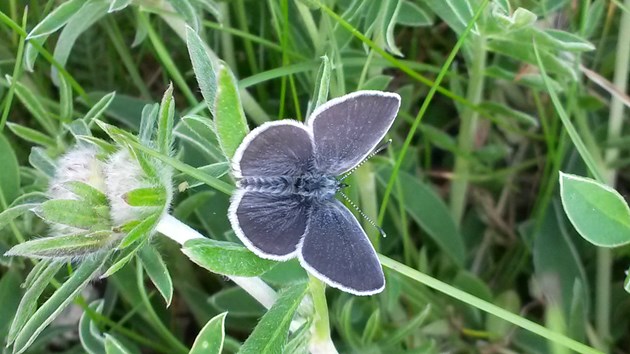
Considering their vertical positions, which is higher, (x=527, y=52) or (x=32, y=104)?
(x=527, y=52)

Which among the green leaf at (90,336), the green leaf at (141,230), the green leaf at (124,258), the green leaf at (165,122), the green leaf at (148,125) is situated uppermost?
the green leaf at (165,122)

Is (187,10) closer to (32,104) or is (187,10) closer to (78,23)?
(78,23)

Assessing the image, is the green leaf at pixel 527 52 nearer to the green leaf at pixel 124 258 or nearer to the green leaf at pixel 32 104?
the green leaf at pixel 124 258

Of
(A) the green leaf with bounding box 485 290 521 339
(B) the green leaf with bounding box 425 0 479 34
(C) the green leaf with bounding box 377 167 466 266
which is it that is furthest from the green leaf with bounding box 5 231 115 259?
(A) the green leaf with bounding box 485 290 521 339

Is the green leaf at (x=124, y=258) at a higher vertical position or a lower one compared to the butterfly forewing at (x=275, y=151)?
lower

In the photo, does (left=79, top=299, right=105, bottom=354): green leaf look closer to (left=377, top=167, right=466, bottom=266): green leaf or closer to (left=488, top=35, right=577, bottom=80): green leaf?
(left=377, top=167, right=466, bottom=266): green leaf

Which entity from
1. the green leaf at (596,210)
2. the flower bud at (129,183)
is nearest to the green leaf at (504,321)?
the green leaf at (596,210)

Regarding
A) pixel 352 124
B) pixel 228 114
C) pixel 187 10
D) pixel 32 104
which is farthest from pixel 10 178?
pixel 352 124
